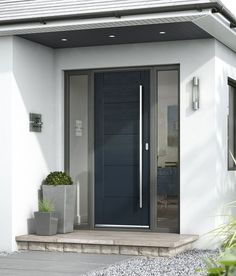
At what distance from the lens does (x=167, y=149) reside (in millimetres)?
8227

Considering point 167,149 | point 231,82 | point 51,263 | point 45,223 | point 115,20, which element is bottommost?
point 51,263

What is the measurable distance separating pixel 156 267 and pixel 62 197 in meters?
2.24

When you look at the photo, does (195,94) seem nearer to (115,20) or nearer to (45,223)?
(115,20)

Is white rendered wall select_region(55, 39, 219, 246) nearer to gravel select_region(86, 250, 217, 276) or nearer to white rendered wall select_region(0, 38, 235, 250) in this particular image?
white rendered wall select_region(0, 38, 235, 250)

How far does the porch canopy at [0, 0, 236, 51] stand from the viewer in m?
6.39

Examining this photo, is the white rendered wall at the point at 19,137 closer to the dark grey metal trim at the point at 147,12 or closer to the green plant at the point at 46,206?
the green plant at the point at 46,206

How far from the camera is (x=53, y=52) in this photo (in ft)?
28.6

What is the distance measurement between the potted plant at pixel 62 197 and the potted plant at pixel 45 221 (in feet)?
0.50

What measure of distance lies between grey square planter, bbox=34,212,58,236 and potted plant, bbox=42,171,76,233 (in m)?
0.20

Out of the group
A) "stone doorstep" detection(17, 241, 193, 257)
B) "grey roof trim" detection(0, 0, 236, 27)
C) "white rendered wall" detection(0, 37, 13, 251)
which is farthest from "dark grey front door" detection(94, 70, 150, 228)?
"grey roof trim" detection(0, 0, 236, 27)

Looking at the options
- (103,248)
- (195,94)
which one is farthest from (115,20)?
(103,248)

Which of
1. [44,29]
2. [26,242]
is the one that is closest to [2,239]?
[26,242]

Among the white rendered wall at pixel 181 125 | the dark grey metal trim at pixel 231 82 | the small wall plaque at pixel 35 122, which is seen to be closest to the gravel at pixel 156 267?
the white rendered wall at pixel 181 125

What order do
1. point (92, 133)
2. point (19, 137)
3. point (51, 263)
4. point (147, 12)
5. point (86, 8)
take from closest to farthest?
point (147, 12)
point (51, 263)
point (86, 8)
point (19, 137)
point (92, 133)
